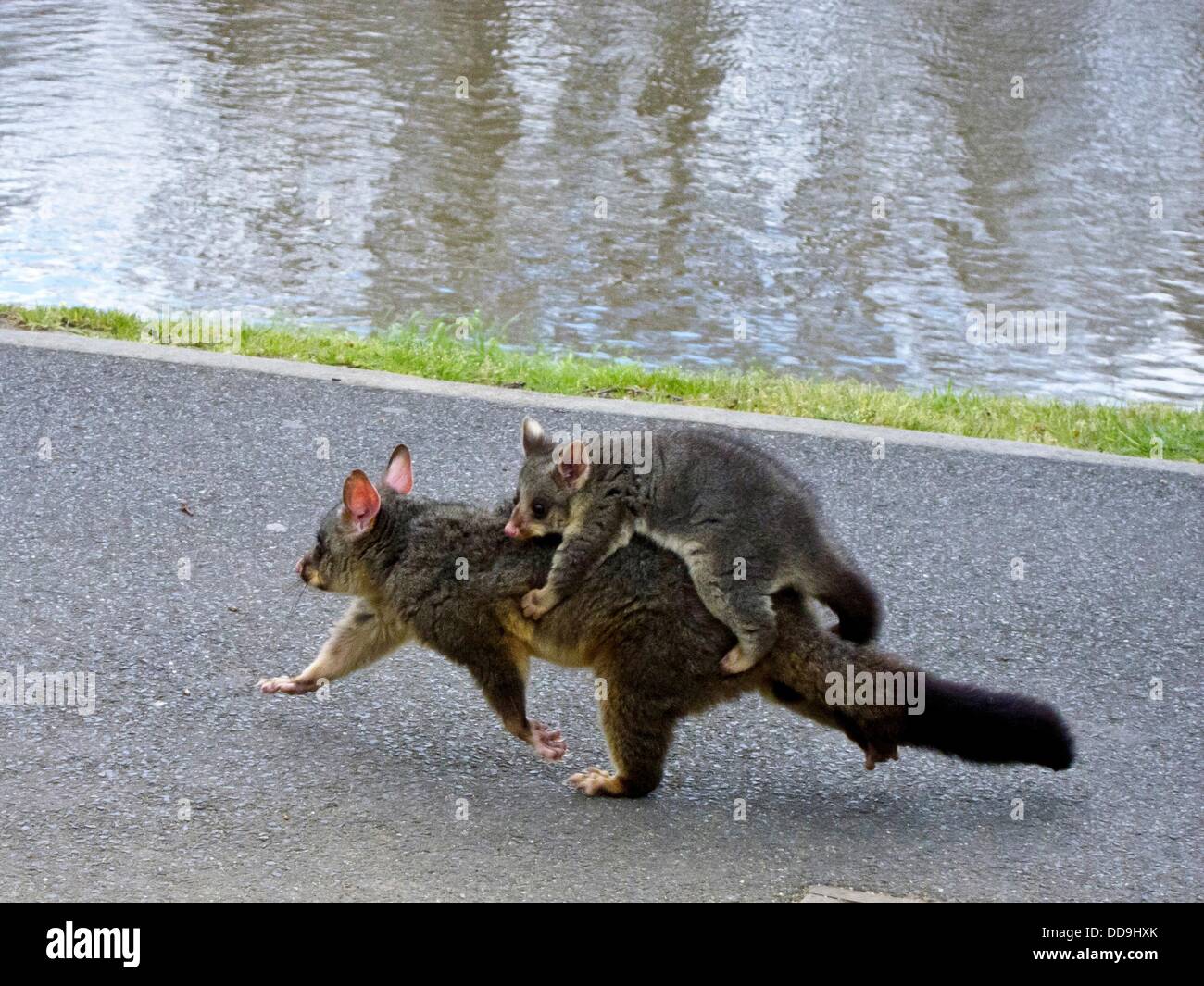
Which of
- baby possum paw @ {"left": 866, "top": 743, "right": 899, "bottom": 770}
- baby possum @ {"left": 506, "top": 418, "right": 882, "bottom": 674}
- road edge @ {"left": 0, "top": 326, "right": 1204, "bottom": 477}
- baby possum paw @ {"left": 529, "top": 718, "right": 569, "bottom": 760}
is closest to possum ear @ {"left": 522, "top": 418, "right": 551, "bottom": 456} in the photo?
baby possum @ {"left": 506, "top": 418, "right": 882, "bottom": 674}

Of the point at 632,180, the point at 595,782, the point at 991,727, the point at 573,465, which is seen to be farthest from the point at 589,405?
the point at 632,180

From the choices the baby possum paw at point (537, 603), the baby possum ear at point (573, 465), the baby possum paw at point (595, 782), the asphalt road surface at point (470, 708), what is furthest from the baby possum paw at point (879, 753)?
the baby possum ear at point (573, 465)

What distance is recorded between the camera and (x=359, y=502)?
496 cm

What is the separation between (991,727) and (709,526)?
1002mm

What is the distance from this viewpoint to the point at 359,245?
12.2 meters

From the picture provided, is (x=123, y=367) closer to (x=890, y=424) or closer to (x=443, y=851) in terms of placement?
(x=890, y=424)

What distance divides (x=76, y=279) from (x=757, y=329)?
190 inches

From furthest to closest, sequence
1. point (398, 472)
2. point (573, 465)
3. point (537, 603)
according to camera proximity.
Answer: point (398, 472)
point (573, 465)
point (537, 603)

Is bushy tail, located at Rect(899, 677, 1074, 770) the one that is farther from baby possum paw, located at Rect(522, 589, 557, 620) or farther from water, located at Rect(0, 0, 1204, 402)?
water, located at Rect(0, 0, 1204, 402)

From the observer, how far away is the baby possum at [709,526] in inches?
183

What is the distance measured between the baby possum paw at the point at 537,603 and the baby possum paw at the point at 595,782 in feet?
1.66

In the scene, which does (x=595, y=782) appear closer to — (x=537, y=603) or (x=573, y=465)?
(x=537, y=603)

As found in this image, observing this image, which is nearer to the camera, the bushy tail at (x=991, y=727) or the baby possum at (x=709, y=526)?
the bushy tail at (x=991, y=727)

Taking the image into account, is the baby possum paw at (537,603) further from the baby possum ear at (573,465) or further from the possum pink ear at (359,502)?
the possum pink ear at (359,502)
